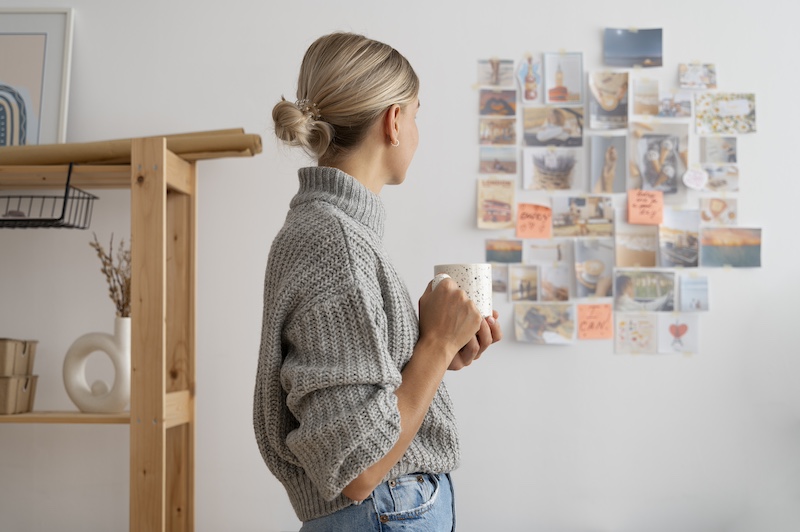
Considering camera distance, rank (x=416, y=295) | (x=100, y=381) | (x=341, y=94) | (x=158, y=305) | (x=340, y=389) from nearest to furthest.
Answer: (x=340, y=389)
(x=341, y=94)
(x=158, y=305)
(x=100, y=381)
(x=416, y=295)

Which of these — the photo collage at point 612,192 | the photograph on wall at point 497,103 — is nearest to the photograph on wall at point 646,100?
the photo collage at point 612,192

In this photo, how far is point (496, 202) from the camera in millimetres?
2141

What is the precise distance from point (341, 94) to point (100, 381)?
4.08 feet

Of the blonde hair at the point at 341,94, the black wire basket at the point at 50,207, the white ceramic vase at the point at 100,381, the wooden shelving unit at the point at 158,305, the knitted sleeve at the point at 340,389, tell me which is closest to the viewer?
the knitted sleeve at the point at 340,389

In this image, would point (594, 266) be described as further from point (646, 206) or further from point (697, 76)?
point (697, 76)

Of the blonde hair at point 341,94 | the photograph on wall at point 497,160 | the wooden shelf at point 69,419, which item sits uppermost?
the photograph on wall at point 497,160

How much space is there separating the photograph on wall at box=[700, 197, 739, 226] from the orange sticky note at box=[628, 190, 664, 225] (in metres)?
0.11

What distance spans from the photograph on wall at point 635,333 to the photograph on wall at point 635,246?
0.13 metres

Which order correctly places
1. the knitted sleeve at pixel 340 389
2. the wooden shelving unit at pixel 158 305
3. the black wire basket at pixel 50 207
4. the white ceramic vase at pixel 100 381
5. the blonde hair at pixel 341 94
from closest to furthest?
1. the knitted sleeve at pixel 340 389
2. the blonde hair at pixel 341 94
3. the wooden shelving unit at pixel 158 305
4. the white ceramic vase at pixel 100 381
5. the black wire basket at pixel 50 207

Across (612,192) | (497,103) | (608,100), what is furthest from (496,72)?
(612,192)

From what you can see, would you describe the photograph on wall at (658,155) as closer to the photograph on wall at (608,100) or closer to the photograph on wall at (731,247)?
the photograph on wall at (608,100)

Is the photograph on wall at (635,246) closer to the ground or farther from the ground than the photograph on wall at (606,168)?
closer to the ground

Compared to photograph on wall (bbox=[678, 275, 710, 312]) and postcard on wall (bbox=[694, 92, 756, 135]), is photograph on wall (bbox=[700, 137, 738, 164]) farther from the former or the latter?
photograph on wall (bbox=[678, 275, 710, 312])

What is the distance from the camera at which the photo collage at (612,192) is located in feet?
7.02
